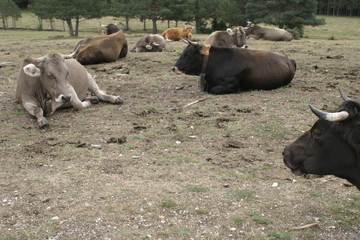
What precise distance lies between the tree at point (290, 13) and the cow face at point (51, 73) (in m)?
21.7

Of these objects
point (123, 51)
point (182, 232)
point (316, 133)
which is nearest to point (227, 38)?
point (123, 51)

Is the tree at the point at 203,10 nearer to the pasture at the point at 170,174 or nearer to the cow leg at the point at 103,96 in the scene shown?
Result: the cow leg at the point at 103,96

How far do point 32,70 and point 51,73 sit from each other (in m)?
0.34

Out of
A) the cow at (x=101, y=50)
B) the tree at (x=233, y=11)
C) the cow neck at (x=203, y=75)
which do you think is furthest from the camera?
the tree at (x=233, y=11)

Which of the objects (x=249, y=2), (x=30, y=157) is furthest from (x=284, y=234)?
(x=249, y=2)

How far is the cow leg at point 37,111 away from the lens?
7.47 metres

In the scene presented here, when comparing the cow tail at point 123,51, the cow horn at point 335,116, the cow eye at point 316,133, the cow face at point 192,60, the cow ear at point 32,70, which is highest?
the cow horn at point 335,116

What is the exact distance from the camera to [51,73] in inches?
312

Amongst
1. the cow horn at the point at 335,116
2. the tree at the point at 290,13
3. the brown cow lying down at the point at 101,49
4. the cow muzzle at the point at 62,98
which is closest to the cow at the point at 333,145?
the cow horn at the point at 335,116

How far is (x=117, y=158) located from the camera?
607cm

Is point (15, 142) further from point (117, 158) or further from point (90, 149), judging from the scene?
point (117, 158)

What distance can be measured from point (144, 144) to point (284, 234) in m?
2.94

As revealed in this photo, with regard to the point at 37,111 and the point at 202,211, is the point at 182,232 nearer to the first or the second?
the point at 202,211

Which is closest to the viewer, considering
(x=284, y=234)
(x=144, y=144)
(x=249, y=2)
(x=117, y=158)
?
(x=284, y=234)
